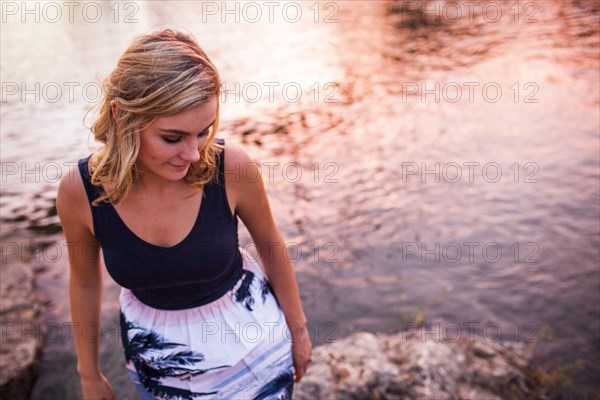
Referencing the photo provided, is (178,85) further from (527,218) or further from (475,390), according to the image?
(527,218)

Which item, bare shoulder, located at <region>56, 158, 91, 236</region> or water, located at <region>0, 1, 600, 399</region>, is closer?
bare shoulder, located at <region>56, 158, 91, 236</region>

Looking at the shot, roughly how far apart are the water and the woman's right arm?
24.3 inches

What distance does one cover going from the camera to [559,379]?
354 centimetres

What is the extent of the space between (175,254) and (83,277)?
0.45 metres

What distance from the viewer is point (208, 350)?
1.89 m

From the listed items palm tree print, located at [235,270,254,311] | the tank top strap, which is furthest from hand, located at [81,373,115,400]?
the tank top strap

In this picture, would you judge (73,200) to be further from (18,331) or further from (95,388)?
(18,331)

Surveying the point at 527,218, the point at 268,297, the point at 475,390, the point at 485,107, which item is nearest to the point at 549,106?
the point at 485,107

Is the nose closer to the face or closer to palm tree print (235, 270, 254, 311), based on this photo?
the face

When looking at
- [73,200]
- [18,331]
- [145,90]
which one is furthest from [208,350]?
[18,331]

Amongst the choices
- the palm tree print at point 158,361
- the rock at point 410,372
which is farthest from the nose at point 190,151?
the rock at point 410,372

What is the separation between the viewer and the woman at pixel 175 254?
180 centimetres

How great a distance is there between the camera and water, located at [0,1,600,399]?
4.52 meters

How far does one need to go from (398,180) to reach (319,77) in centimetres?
424
